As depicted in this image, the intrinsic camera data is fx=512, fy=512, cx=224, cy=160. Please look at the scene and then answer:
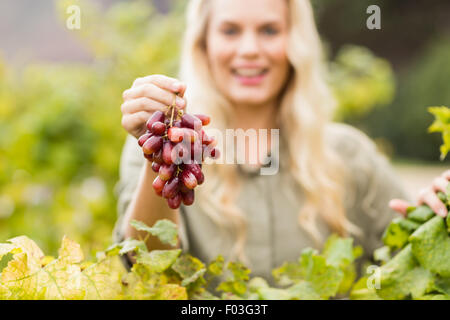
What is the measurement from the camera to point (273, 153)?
1.39 m

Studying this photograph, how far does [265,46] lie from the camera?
46.9 inches

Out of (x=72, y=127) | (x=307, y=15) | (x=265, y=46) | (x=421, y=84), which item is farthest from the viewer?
(x=421, y=84)

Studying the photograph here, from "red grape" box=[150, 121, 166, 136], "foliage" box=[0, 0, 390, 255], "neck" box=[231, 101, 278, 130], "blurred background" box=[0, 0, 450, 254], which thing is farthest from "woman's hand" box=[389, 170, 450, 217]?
"foliage" box=[0, 0, 390, 255]

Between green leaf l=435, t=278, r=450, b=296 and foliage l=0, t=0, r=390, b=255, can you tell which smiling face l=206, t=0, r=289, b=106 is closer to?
green leaf l=435, t=278, r=450, b=296

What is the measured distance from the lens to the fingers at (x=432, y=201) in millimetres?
597

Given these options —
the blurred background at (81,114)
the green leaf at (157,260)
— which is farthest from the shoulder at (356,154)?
the green leaf at (157,260)

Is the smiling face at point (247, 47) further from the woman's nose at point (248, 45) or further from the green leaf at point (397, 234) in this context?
the green leaf at point (397, 234)

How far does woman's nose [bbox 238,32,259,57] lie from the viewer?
1129mm

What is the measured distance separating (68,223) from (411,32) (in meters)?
7.67

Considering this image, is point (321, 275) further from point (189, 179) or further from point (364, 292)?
point (189, 179)

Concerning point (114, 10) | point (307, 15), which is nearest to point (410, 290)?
point (307, 15)

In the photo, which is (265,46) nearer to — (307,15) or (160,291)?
(307,15)

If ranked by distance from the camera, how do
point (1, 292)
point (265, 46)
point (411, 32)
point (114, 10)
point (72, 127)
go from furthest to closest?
point (411, 32), point (114, 10), point (72, 127), point (265, 46), point (1, 292)

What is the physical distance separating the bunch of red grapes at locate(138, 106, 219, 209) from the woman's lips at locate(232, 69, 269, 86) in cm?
69
